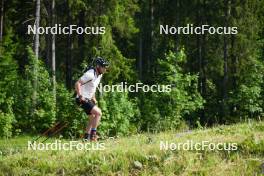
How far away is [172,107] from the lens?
107 ft

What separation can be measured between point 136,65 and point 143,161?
39339 millimetres

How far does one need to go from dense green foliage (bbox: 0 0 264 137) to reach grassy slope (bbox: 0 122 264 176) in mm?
12898

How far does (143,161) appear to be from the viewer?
30.7 ft

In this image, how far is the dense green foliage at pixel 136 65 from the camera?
28.9 metres

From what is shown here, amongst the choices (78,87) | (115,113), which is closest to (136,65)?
(115,113)

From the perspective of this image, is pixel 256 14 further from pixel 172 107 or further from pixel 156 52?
pixel 172 107

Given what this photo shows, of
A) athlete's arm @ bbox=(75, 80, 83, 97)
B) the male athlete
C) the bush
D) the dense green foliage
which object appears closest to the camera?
athlete's arm @ bbox=(75, 80, 83, 97)

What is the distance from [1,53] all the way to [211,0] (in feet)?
57.4

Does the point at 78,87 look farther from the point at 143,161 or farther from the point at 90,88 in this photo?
the point at 143,161

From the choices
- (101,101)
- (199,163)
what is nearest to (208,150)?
(199,163)

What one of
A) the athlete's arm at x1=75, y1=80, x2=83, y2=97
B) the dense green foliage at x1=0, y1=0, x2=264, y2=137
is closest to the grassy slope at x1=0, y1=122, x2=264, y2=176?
the athlete's arm at x1=75, y1=80, x2=83, y2=97

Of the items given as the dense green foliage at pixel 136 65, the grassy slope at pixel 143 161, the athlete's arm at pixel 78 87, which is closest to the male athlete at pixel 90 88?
the athlete's arm at pixel 78 87

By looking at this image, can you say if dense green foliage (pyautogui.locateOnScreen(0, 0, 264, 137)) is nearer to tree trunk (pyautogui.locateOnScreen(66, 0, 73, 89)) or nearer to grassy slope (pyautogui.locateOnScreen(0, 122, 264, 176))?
tree trunk (pyautogui.locateOnScreen(66, 0, 73, 89))

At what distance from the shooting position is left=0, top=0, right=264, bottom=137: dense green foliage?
2888 centimetres
